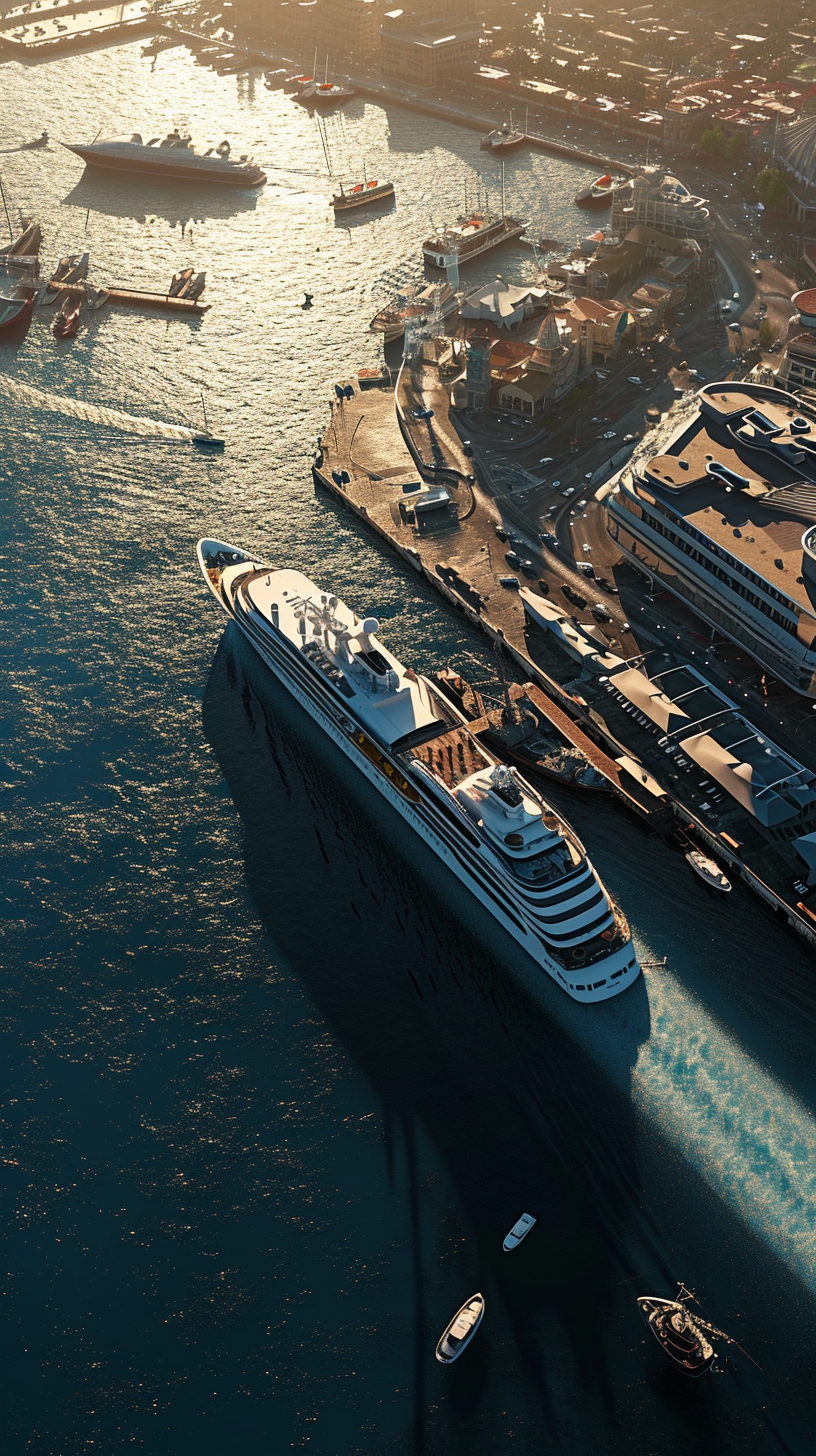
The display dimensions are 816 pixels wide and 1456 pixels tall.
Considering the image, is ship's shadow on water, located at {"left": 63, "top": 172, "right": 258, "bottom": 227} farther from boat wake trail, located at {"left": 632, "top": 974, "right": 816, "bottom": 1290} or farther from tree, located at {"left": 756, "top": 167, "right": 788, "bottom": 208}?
boat wake trail, located at {"left": 632, "top": 974, "right": 816, "bottom": 1290}

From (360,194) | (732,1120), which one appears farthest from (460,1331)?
(360,194)

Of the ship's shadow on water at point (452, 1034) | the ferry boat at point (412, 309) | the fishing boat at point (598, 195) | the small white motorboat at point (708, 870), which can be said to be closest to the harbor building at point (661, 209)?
the fishing boat at point (598, 195)

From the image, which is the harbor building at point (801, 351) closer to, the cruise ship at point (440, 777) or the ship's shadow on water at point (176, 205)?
the cruise ship at point (440, 777)

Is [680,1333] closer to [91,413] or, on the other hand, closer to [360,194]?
[91,413]

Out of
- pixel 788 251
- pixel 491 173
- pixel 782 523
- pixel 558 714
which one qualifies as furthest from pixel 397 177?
pixel 558 714

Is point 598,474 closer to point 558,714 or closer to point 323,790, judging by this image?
point 558,714

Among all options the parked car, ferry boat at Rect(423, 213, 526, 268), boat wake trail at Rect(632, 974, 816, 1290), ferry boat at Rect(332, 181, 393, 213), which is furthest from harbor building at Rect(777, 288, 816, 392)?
boat wake trail at Rect(632, 974, 816, 1290)
